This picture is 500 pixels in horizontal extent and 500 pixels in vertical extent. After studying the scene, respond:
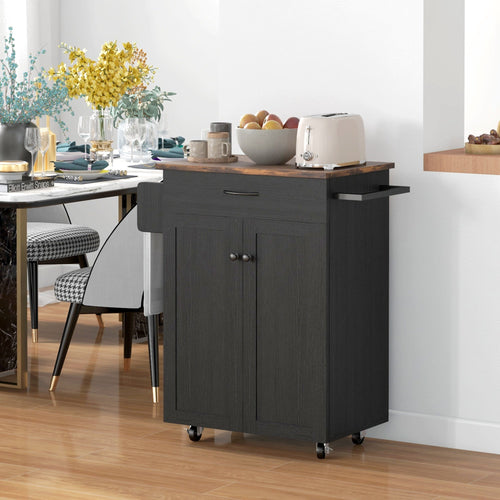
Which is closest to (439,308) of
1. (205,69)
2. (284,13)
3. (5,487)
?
(284,13)

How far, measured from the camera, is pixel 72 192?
4.68m

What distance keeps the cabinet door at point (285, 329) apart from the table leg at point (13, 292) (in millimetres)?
1225

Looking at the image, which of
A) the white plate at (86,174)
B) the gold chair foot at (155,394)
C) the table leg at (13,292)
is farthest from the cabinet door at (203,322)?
the white plate at (86,174)

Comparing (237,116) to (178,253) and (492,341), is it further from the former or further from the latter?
(492,341)

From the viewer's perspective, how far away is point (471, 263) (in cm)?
389

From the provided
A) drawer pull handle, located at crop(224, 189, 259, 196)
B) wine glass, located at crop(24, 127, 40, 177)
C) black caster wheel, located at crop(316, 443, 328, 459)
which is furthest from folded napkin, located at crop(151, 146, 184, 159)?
black caster wheel, located at crop(316, 443, 328, 459)

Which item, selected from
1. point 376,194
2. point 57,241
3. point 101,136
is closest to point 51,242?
point 57,241

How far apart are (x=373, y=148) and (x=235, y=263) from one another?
0.65 metres

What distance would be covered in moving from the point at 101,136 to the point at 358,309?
2.05 metres

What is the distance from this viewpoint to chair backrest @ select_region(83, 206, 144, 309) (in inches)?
183

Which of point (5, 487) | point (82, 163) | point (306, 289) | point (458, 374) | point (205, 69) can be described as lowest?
point (5, 487)

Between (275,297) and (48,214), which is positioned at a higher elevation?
(48,214)

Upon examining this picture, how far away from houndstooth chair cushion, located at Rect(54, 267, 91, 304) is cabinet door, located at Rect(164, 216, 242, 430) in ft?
2.76

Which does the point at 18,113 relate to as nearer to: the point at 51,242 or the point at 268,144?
the point at 51,242
